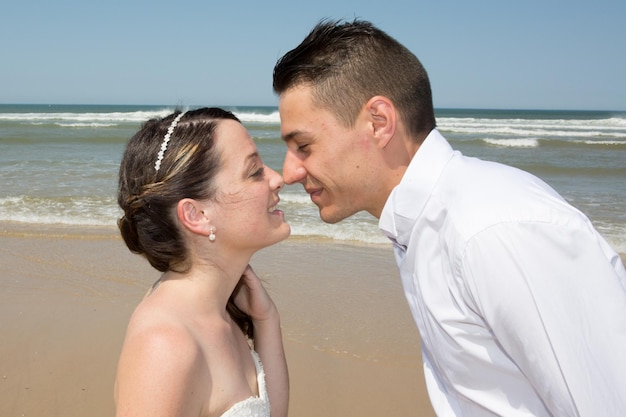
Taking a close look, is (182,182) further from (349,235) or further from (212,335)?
(349,235)

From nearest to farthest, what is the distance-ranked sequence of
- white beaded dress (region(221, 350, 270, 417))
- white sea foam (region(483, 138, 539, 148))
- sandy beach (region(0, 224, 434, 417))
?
white beaded dress (region(221, 350, 270, 417))
sandy beach (region(0, 224, 434, 417))
white sea foam (region(483, 138, 539, 148))

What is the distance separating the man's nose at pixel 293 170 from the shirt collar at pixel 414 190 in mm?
621

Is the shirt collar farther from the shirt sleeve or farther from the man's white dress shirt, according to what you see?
the shirt sleeve

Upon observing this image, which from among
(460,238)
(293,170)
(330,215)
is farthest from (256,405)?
(460,238)

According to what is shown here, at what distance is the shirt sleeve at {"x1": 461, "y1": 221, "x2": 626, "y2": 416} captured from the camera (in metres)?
1.48

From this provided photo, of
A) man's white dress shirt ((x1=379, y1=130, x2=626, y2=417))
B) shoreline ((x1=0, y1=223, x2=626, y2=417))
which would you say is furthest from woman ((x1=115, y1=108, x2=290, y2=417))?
shoreline ((x1=0, y1=223, x2=626, y2=417))

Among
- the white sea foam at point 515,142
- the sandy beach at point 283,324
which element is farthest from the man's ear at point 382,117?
the white sea foam at point 515,142

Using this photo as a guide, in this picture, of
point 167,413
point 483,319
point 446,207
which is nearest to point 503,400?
point 483,319

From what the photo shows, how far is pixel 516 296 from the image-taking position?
1531mm

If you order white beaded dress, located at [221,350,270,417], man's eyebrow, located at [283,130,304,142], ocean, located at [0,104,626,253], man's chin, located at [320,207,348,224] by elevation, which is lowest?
ocean, located at [0,104,626,253]

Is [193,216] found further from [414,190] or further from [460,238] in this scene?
[460,238]

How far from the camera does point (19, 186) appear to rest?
12531 mm

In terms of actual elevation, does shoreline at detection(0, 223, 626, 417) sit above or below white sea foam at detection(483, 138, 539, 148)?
above

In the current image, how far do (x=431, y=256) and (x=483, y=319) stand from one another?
25 centimetres
